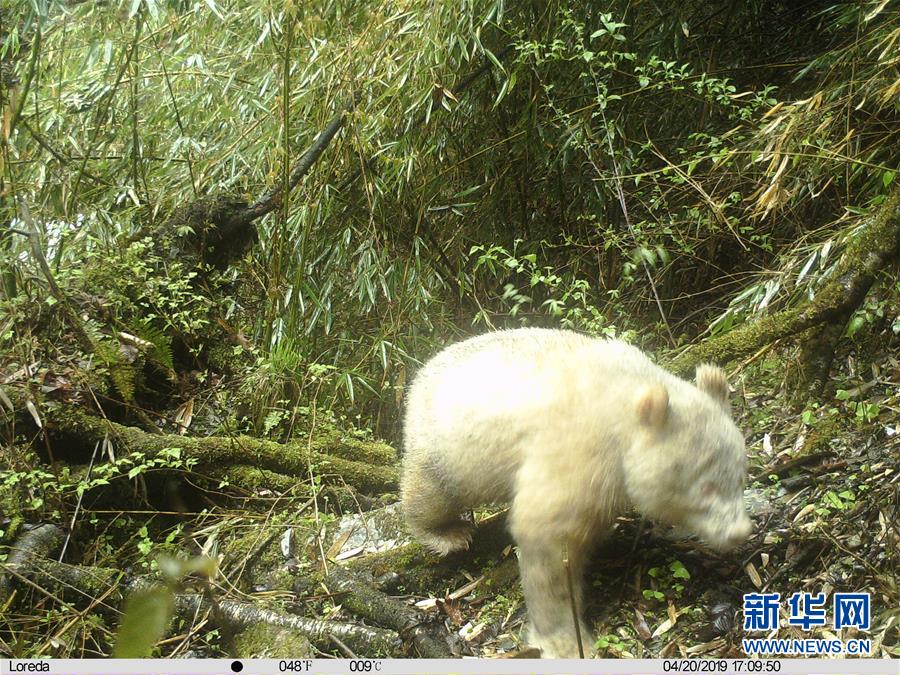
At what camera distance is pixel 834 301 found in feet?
9.61

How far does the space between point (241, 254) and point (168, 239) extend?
359 mm

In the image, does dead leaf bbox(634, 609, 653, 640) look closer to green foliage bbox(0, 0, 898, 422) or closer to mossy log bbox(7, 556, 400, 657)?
mossy log bbox(7, 556, 400, 657)

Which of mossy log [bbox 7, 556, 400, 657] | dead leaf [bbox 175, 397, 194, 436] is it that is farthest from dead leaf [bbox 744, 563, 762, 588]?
dead leaf [bbox 175, 397, 194, 436]

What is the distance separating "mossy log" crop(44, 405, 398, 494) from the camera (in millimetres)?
3033

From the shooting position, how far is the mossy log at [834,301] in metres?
2.87

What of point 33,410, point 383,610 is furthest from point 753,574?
point 33,410

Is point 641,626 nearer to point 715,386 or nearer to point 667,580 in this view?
point 667,580

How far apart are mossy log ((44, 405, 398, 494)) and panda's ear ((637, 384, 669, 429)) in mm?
1204

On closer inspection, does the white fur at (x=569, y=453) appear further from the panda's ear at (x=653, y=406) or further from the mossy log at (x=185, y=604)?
the mossy log at (x=185, y=604)

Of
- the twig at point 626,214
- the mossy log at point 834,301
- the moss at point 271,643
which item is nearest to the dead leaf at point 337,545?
the moss at point 271,643

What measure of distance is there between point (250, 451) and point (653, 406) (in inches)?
66.3

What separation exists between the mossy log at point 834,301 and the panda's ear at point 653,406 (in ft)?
2.46

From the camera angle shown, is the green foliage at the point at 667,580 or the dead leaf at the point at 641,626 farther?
the green foliage at the point at 667,580

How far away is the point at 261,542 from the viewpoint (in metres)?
2.71
